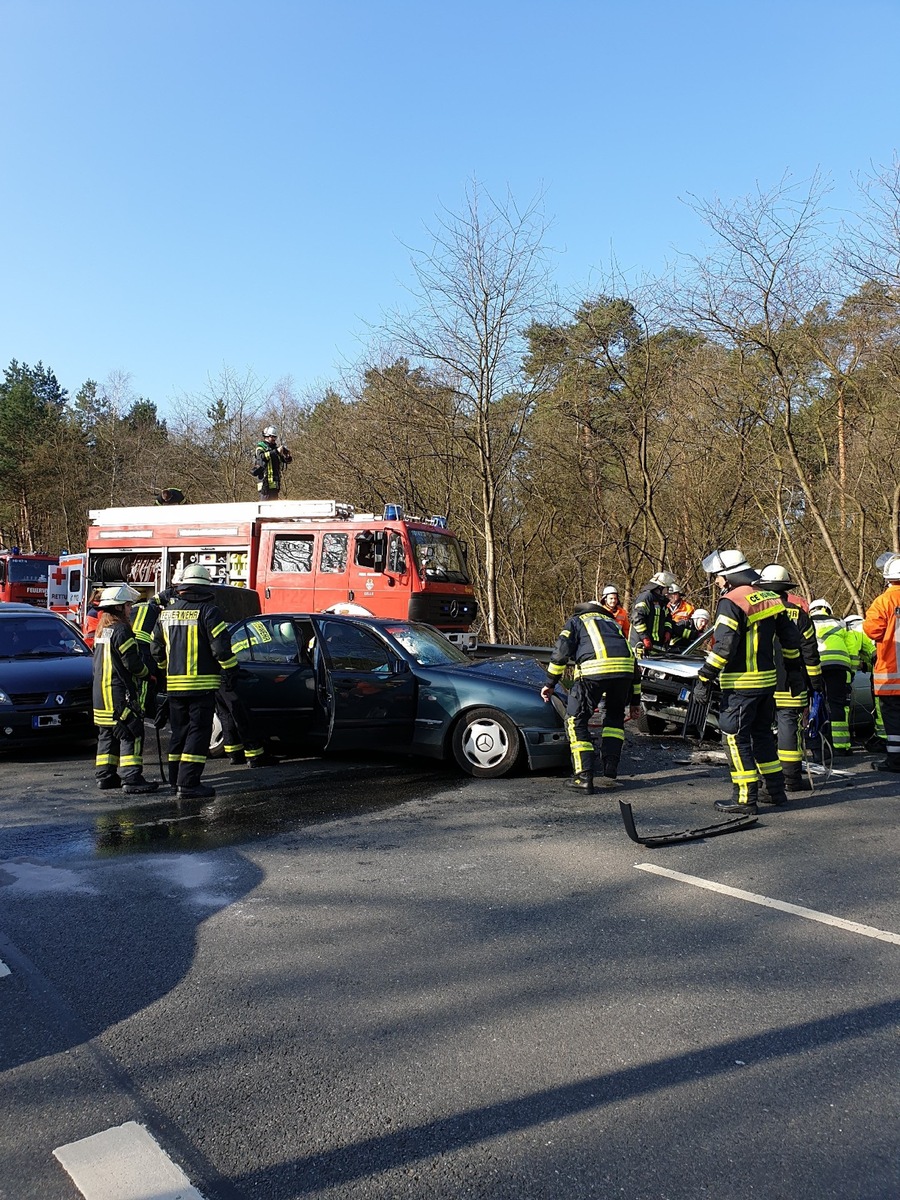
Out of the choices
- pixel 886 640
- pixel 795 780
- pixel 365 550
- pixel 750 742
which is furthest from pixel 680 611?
pixel 750 742

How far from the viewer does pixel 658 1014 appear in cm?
358

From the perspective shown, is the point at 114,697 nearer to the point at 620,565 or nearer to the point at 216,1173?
the point at 216,1173

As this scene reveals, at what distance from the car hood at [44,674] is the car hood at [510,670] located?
3730mm

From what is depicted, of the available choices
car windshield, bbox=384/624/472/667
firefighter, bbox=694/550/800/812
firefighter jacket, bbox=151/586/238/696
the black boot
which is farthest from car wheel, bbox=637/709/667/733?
firefighter jacket, bbox=151/586/238/696

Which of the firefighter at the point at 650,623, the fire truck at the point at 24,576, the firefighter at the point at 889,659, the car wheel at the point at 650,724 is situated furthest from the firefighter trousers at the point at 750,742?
the fire truck at the point at 24,576

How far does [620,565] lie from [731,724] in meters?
14.3

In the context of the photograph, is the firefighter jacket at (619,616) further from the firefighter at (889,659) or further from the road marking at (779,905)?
the road marking at (779,905)

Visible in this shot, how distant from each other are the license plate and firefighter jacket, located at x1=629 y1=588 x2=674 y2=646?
6012mm

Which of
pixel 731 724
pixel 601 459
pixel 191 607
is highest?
pixel 601 459

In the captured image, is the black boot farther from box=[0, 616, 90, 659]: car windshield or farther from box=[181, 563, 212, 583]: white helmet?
box=[0, 616, 90, 659]: car windshield

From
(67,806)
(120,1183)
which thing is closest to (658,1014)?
(120,1183)

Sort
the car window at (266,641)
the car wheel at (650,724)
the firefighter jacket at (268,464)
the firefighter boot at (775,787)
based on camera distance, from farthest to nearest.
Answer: the firefighter jacket at (268,464) < the car wheel at (650,724) < the car window at (266,641) < the firefighter boot at (775,787)

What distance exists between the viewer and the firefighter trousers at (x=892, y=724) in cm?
870

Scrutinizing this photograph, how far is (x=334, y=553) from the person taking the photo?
15.0 meters
